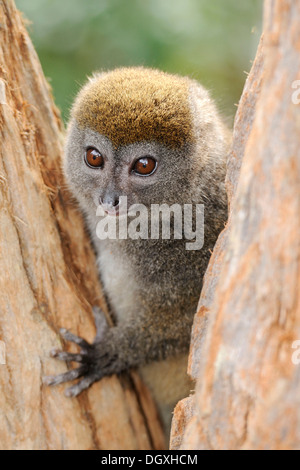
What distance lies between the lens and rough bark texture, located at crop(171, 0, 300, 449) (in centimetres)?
204

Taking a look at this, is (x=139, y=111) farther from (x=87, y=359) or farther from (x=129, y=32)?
(x=129, y=32)

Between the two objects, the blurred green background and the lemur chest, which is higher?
the blurred green background

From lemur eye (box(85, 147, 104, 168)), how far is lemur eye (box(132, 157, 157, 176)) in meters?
0.27

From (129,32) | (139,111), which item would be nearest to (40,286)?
(139,111)

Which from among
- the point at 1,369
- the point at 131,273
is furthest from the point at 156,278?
the point at 1,369

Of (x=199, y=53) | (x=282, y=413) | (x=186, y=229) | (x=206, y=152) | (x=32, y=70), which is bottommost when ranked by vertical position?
(x=282, y=413)

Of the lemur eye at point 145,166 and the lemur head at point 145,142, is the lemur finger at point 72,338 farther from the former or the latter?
the lemur eye at point 145,166

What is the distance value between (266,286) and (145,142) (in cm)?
165

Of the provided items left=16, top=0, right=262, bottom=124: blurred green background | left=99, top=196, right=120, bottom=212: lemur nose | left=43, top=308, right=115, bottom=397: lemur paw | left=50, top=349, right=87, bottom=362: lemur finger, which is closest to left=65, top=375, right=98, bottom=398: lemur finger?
left=43, top=308, right=115, bottom=397: lemur paw

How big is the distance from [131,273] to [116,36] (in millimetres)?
2878

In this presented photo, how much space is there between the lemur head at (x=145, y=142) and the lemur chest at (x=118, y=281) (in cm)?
45

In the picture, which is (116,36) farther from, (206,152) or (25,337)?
(25,337)

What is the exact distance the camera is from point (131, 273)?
3920mm

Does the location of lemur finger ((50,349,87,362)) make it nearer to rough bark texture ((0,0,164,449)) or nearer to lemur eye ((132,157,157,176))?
rough bark texture ((0,0,164,449))
